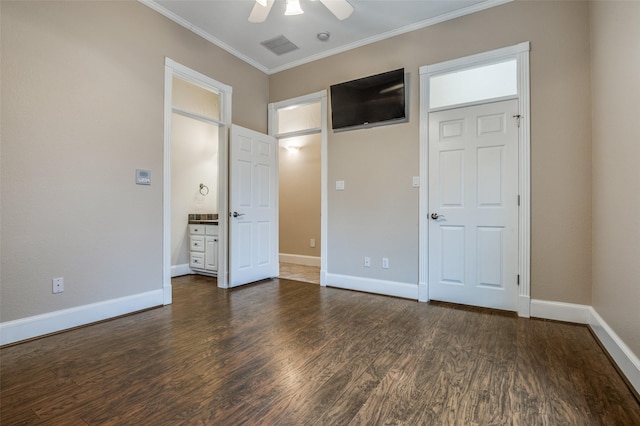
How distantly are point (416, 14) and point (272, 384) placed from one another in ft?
12.3

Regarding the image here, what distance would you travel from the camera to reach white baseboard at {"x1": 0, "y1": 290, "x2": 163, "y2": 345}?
2182mm

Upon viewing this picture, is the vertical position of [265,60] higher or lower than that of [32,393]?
higher

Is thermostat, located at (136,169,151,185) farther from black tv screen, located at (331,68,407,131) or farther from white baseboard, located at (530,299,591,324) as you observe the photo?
white baseboard, located at (530,299,591,324)

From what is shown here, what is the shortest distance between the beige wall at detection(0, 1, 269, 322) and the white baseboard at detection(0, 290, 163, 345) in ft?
0.19

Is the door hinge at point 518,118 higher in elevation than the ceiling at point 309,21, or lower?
lower

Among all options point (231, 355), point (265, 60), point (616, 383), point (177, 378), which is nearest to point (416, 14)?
point (265, 60)

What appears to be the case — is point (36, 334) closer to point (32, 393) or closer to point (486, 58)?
point (32, 393)

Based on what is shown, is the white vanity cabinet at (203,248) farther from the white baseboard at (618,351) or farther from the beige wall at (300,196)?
the white baseboard at (618,351)

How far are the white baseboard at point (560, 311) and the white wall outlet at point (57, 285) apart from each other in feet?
13.7

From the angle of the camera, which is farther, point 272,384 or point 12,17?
point 12,17

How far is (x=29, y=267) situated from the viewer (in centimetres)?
226

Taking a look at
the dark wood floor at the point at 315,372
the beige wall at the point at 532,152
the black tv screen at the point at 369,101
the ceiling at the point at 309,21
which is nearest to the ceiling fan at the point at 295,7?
the ceiling at the point at 309,21

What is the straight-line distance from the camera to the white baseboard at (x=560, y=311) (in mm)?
2594

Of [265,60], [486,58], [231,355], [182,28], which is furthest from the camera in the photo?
[265,60]
